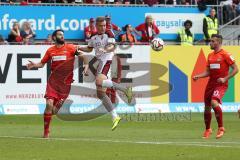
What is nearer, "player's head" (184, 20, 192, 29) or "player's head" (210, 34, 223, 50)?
"player's head" (210, 34, 223, 50)

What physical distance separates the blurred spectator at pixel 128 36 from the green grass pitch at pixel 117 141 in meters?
5.43

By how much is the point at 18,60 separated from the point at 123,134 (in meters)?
9.17

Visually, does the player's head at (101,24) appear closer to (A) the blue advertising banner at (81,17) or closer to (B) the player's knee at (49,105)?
(B) the player's knee at (49,105)

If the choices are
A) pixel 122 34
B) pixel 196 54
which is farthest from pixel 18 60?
pixel 196 54

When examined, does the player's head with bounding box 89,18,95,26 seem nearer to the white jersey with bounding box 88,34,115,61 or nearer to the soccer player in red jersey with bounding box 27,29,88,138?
the white jersey with bounding box 88,34,115,61

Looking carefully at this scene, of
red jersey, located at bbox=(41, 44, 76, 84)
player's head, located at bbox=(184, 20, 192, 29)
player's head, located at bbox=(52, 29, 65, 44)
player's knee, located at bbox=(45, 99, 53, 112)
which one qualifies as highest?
player's head, located at bbox=(52, 29, 65, 44)

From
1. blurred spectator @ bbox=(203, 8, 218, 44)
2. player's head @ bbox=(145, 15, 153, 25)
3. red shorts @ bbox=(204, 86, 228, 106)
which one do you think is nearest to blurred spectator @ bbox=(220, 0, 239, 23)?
blurred spectator @ bbox=(203, 8, 218, 44)

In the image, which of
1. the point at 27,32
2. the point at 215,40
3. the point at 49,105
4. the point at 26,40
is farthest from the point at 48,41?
the point at 215,40

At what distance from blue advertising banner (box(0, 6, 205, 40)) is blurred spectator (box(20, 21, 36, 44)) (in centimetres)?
67

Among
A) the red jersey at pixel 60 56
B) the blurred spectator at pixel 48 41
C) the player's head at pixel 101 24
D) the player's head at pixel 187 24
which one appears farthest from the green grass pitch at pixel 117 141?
the player's head at pixel 187 24

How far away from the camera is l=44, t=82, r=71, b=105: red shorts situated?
1967cm

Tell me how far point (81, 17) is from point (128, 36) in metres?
2.15

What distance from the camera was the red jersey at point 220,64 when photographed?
19703 mm

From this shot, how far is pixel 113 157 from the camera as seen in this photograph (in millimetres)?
14602
